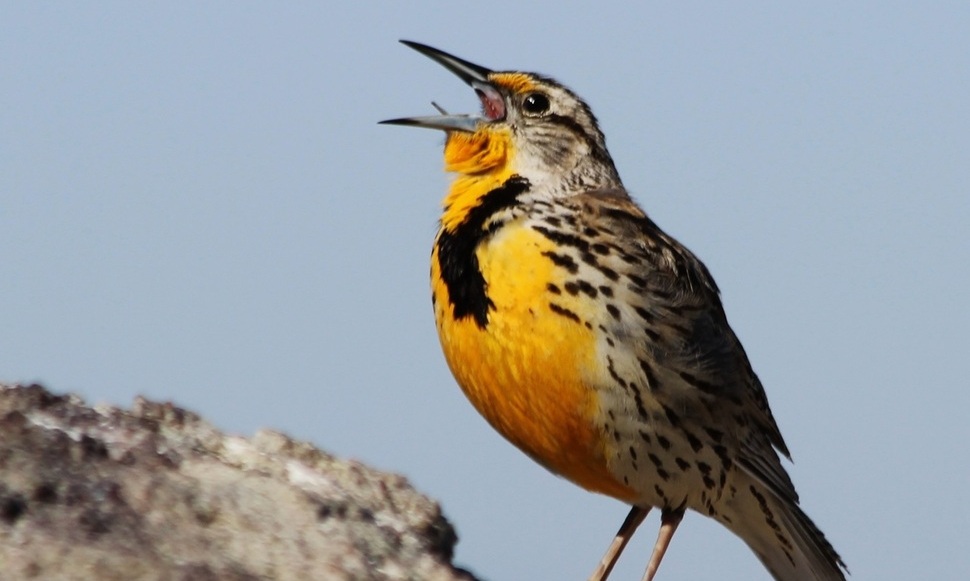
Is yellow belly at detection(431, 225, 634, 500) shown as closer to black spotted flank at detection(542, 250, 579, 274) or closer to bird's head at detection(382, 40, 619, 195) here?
black spotted flank at detection(542, 250, 579, 274)

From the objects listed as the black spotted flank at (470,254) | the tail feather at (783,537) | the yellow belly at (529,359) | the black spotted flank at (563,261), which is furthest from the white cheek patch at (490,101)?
the tail feather at (783,537)

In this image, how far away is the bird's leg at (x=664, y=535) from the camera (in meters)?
6.16

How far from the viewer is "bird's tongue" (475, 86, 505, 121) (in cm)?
645

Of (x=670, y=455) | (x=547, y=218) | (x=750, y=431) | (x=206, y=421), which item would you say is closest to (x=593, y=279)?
(x=547, y=218)

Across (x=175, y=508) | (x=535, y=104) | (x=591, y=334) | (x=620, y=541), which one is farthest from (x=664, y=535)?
(x=175, y=508)

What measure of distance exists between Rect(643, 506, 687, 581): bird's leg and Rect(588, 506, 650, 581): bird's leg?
154 mm

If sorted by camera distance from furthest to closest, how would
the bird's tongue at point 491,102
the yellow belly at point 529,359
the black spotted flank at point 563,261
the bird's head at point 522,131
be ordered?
the bird's tongue at point 491,102 → the bird's head at point 522,131 → the black spotted flank at point 563,261 → the yellow belly at point 529,359

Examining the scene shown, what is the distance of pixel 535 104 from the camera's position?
6.45 m

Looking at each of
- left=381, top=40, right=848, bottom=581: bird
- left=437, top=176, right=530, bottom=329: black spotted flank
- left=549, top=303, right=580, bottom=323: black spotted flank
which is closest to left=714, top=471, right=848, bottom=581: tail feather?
left=381, top=40, right=848, bottom=581: bird

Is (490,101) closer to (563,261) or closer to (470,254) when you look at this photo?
(470,254)

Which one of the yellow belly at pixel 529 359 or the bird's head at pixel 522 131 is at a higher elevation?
the bird's head at pixel 522 131

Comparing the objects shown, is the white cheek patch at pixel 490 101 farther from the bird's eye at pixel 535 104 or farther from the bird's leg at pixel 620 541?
the bird's leg at pixel 620 541

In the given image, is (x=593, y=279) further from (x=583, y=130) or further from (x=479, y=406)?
(x=583, y=130)

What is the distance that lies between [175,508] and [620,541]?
3.02 meters
